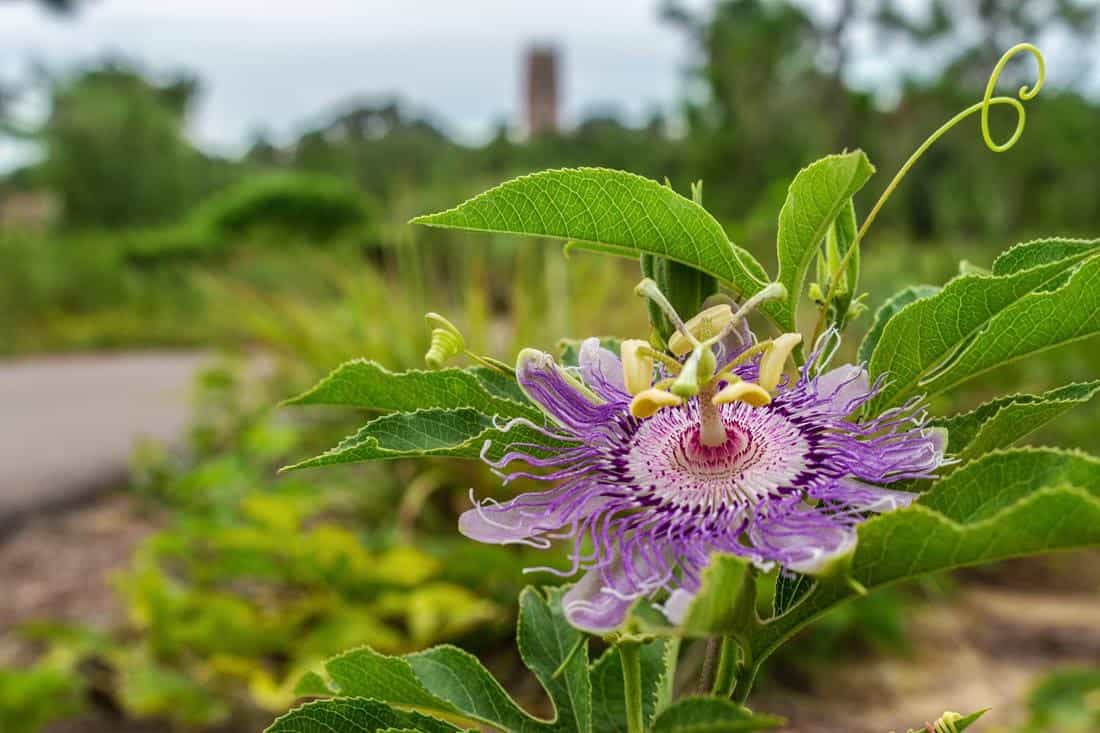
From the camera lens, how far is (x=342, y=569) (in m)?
1.86

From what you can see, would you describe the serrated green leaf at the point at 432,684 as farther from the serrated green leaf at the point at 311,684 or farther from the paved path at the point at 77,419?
the paved path at the point at 77,419

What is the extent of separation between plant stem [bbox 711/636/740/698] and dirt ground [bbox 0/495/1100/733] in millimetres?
1591

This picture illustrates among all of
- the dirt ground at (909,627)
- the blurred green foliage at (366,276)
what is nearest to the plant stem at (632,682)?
the blurred green foliage at (366,276)

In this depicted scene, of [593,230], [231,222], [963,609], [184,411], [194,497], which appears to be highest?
[593,230]

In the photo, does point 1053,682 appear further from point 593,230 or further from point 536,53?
point 536,53

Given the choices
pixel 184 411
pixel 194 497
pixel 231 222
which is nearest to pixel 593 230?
pixel 194 497

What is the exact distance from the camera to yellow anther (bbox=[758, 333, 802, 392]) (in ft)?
1.29

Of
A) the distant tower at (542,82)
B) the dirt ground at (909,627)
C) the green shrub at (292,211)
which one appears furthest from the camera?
the distant tower at (542,82)

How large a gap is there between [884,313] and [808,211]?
0.12m

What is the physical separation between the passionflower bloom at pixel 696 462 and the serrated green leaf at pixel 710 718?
3 centimetres

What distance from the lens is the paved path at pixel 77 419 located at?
3.55 m

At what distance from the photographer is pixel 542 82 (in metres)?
22.9

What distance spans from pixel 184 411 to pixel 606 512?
4.91 meters

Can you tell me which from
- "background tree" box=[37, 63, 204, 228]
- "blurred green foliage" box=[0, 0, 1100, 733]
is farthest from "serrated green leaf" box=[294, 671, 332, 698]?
"background tree" box=[37, 63, 204, 228]
